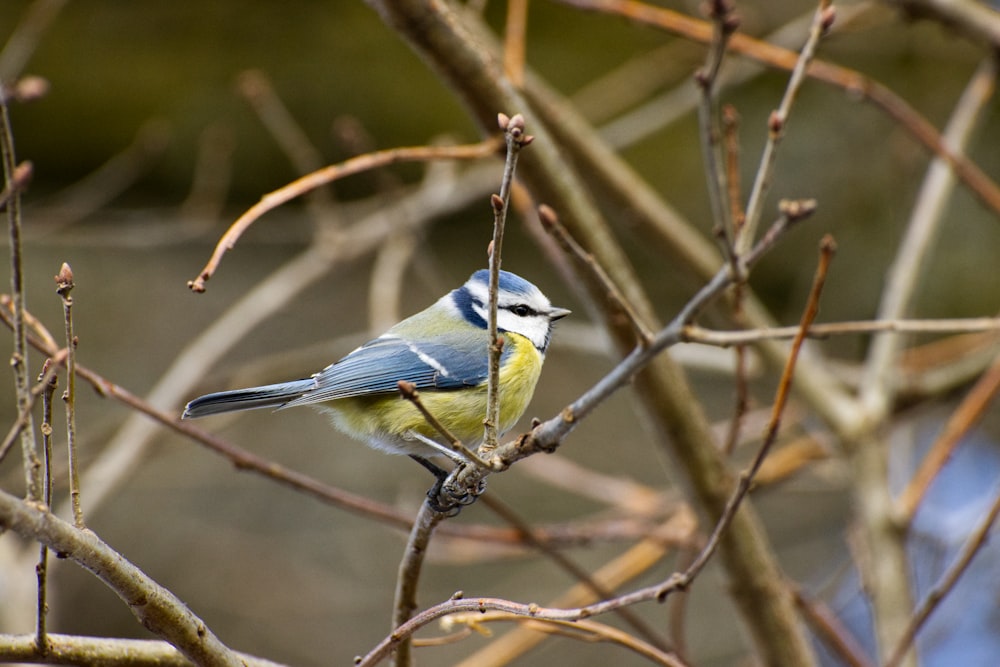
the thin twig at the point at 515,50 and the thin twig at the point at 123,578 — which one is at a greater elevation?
the thin twig at the point at 515,50

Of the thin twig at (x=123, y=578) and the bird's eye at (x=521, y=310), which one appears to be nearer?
the thin twig at (x=123, y=578)

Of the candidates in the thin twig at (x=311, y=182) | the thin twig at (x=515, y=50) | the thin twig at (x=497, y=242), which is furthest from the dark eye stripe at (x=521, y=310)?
the thin twig at (x=497, y=242)

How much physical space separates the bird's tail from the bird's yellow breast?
13 centimetres

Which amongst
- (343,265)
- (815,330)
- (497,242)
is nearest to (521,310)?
(815,330)

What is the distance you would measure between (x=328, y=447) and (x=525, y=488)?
658 mm

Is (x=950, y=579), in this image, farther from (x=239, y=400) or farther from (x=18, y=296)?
(x=18, y=296)

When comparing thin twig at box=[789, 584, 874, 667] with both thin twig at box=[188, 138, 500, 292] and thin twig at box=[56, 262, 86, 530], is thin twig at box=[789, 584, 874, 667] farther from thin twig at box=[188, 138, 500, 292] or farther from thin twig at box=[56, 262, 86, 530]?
thin twig at box=[56, 262, 86, 530]

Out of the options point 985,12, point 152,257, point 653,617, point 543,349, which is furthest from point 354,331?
point 985,12

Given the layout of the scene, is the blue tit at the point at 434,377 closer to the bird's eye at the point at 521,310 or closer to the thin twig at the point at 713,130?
the bird's eye at the point at 521,310

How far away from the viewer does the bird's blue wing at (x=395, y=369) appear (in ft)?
4.31

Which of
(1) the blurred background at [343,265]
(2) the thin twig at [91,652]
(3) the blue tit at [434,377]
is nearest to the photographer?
(2) the thin twig at [91,652]

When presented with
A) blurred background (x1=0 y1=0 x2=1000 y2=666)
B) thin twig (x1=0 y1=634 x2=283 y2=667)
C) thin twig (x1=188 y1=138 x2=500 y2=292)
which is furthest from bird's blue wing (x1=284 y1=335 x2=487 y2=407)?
blurred background (x1=0 y1=0 x2=1000 y2=666)

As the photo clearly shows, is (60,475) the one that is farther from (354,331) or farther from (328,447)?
(354,331)

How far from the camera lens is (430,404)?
136cm
